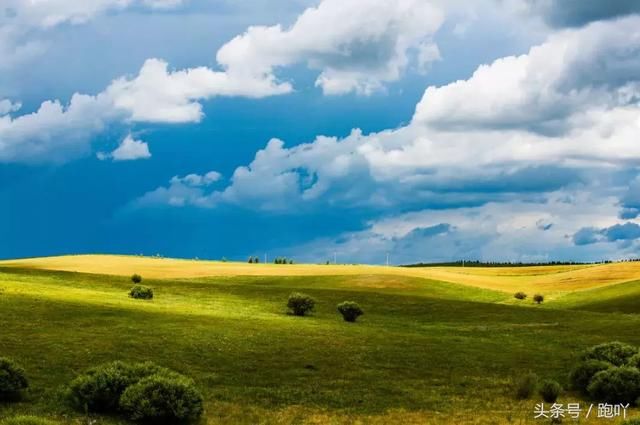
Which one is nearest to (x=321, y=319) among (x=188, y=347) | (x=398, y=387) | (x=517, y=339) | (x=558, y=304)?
(x=517, y=339)

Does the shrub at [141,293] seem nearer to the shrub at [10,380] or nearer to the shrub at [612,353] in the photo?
the shrub at [10,380]

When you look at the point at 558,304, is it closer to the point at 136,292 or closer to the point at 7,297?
the point at 136,292

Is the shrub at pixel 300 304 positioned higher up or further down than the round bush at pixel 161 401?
higher up

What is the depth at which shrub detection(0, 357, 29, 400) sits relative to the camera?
87.3 feet

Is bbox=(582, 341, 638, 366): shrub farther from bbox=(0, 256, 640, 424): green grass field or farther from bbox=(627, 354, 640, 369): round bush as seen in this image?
bbox=(0, 256, 640, 424): green grass field

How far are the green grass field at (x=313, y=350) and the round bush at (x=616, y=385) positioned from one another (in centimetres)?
164

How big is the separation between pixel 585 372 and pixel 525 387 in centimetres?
401

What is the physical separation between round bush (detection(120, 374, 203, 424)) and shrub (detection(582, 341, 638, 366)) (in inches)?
832

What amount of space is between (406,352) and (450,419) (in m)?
12.4

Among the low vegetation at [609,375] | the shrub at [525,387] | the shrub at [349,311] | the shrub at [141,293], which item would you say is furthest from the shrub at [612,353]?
the shrub at [141,293]

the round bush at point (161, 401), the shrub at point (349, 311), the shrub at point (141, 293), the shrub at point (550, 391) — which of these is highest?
the shrub at point (141, 293)

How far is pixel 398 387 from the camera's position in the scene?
3331 centimetres

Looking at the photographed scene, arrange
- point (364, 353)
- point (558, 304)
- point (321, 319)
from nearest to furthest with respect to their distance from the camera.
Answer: point (364, 353) → point (321, 319) → point (558, 304)

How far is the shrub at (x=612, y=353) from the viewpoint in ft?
118
